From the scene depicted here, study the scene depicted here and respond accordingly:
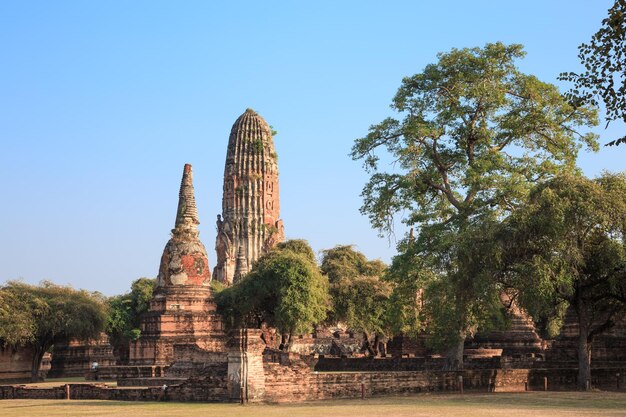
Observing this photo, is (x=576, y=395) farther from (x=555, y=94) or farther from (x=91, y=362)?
(x=91, y=362)

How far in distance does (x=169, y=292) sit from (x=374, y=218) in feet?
51.1

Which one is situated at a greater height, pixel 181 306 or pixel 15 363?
pixel 181 306

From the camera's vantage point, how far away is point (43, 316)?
42188 mm

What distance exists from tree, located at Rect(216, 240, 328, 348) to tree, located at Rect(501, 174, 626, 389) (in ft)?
75.5

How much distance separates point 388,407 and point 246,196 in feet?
296

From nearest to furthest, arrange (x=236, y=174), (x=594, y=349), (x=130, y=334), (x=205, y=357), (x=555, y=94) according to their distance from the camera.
A: (x=555, y=94) < (x=594, y=349) < (x=205, y=357) < (x=130, y=334) < (x=236, y=174)

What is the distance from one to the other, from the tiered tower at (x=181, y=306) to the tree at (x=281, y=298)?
16.1 ft

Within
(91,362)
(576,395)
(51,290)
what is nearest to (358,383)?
(576,395)

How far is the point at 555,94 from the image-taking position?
102 feet

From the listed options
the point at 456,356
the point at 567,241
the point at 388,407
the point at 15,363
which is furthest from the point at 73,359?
the point at 567,241

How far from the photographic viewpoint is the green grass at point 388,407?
64.9 ft

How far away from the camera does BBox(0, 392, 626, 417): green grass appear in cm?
1978

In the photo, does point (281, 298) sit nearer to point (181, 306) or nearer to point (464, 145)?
point (181, 306)

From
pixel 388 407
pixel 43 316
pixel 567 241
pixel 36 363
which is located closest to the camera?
pixel 388 407
